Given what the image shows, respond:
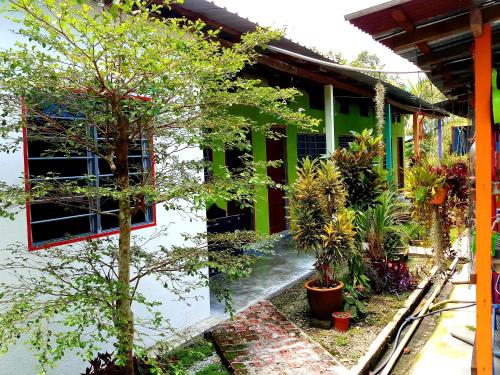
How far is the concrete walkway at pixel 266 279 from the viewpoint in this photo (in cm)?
596

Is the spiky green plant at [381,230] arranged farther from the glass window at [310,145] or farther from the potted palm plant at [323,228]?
the glass window at [310,145]

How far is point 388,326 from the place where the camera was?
523cm

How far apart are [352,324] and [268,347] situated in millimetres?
1412

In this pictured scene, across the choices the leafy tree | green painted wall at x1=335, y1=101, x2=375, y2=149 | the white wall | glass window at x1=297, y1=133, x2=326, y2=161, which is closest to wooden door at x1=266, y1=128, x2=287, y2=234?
glass window at x1=297, y1=133, x2=326, y2=161

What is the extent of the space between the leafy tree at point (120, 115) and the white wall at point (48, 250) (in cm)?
21

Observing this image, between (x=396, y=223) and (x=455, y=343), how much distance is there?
3.03 meters

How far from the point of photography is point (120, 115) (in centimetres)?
280

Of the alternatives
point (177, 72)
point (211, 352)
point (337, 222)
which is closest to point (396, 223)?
point (337, 222)

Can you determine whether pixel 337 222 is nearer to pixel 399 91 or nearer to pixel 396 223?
pixel 396 223

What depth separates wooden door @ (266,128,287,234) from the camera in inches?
393

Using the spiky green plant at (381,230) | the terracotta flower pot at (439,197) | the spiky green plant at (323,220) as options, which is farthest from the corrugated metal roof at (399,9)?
the spiky green plant at (381,230)

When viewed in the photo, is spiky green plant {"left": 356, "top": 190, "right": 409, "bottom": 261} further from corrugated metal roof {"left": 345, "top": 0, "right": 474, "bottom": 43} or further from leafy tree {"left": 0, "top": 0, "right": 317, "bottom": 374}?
corrugated metal roof {"left": 345, "top": 0, "right": 474, "bottom": 43}

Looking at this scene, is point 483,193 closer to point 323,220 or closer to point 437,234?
point 437,234

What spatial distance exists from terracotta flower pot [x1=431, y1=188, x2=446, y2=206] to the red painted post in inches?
56.3
